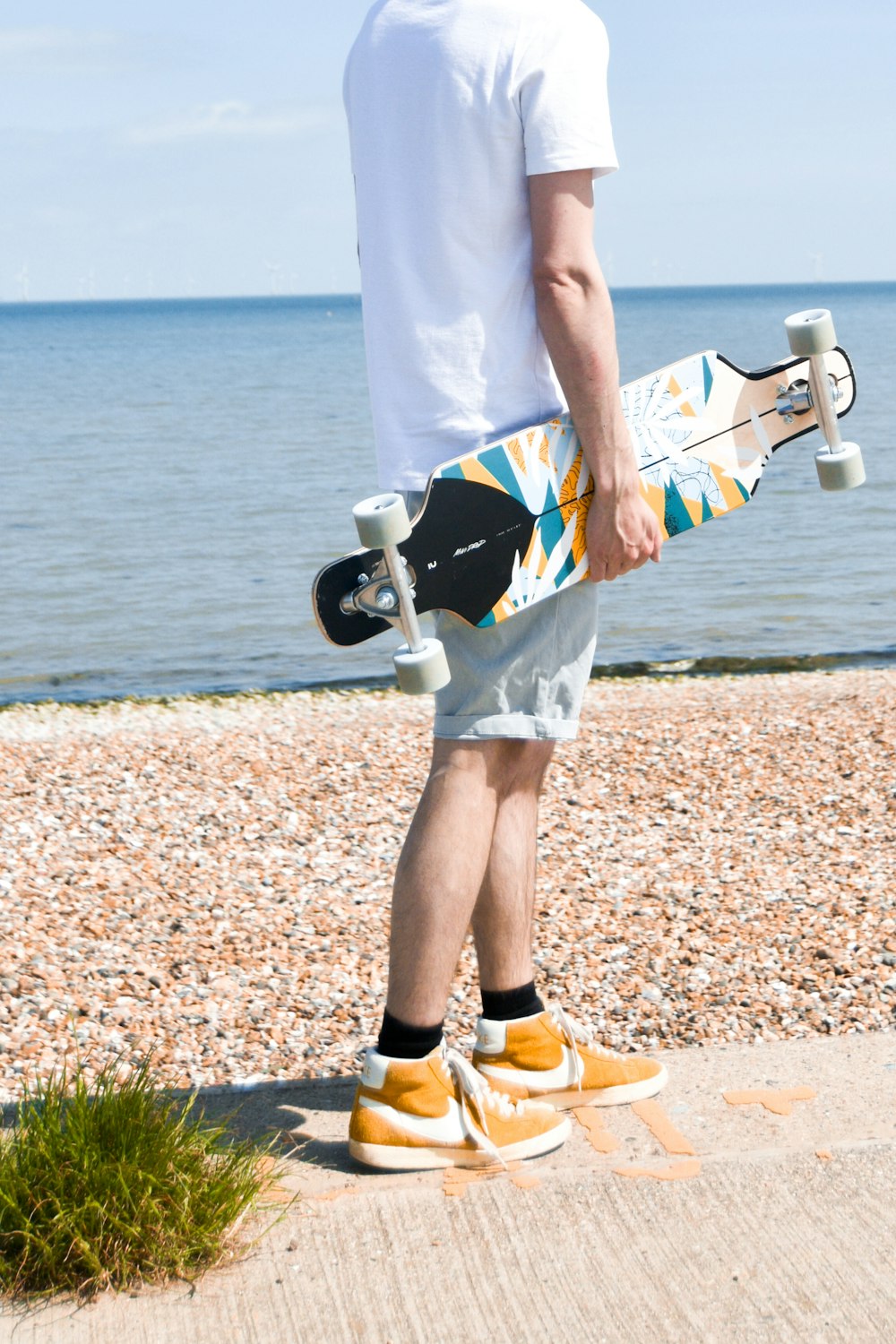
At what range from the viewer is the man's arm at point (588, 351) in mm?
2365

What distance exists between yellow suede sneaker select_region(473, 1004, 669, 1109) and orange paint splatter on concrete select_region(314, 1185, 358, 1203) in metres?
0.40

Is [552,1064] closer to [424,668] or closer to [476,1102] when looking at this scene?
[476,1102]

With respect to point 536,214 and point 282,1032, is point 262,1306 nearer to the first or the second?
point 282,1032

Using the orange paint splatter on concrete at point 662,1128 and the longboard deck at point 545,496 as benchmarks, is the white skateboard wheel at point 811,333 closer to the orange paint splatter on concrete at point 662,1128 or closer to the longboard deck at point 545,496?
the longboard deck at point 545,496

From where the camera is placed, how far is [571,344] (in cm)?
241

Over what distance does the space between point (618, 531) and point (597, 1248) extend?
4.05 ft

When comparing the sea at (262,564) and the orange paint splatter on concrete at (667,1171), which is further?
the sea at (262,564)

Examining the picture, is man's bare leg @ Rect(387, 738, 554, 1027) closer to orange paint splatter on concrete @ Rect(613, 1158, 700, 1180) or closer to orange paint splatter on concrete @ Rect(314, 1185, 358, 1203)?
orange paint splatter on concrete @ Rect(314, 1185, 358, 1203)

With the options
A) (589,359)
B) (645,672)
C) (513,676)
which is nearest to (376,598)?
(513,676)

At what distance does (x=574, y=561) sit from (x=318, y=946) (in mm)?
1892

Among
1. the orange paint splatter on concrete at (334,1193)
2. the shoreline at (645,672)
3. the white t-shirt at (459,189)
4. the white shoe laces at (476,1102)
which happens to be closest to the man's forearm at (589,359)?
the white t-shirt at (459,189)

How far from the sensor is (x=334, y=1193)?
98.0 inches

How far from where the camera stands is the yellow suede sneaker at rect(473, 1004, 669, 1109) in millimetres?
2773

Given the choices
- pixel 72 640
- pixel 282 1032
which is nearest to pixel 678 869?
pixel 282 1032
